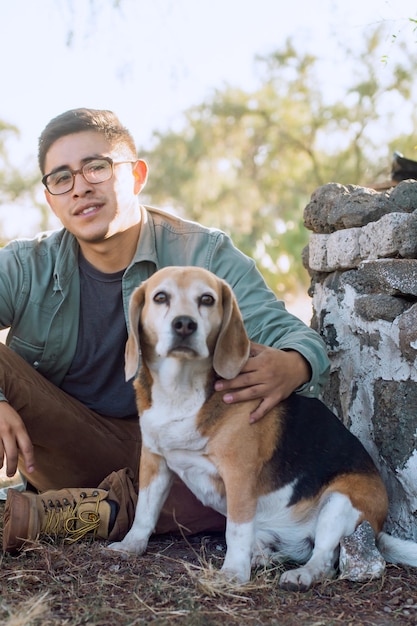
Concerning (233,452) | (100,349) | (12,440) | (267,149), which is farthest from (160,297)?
(267,149)

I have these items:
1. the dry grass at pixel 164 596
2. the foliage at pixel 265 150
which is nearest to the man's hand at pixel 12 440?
the dry grass at pixel 164 596

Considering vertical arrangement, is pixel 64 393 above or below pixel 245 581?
above

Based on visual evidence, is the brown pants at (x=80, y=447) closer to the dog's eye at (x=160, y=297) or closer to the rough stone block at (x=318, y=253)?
the dog's eye at (x=160, y=297)

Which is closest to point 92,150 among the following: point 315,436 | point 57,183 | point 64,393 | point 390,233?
point 57,183

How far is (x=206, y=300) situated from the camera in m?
3.03

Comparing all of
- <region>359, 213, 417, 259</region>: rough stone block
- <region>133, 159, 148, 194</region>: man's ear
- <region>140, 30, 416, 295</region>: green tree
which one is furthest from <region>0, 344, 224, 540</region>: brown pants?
<region>140, 30, 416, 295</region>: green tree

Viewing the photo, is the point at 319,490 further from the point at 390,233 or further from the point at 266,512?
the point at 390,233

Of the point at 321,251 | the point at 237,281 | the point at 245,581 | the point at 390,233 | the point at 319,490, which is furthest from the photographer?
the point at 321,251

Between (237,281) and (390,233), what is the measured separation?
0.79m

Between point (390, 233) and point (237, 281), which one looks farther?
point (237, 281)

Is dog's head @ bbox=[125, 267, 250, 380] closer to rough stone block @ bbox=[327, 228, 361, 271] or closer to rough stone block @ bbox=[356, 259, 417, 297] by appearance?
rough stone block @ bbox=[356, 259, 417, 297]

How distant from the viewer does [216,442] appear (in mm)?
3051

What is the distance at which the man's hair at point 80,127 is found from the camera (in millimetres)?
3830

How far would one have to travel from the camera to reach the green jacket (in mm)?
3835
